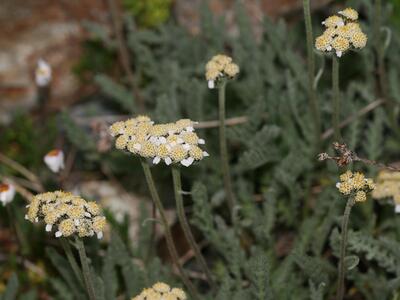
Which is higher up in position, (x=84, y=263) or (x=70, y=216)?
(x=70, y=216)

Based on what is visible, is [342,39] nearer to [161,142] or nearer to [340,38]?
[340,38]

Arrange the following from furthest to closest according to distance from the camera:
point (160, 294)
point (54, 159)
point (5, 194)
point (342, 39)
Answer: point (54, 159) < point (5, 194) < point (342, 39) < point (160, 294)

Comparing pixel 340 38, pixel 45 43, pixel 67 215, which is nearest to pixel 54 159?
pixel 67 215

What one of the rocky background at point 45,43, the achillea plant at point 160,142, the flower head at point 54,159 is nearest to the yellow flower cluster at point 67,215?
the achillea plant at point 160,142

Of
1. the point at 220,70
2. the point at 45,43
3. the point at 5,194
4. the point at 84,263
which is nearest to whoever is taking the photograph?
the point at 84,263

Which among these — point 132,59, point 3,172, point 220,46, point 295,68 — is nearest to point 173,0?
point 132,59

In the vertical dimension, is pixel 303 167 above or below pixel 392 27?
below

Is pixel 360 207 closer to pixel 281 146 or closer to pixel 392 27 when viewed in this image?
pixel 281 146
